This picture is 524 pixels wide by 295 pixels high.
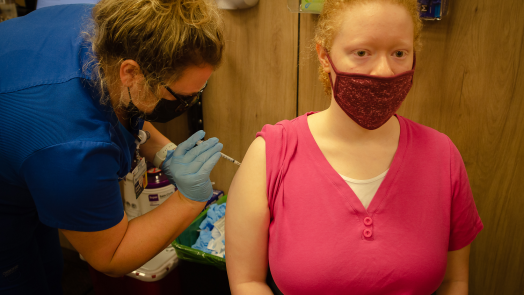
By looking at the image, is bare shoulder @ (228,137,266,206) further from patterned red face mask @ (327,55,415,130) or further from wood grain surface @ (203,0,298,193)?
wood grain surface @ (203,0,298,193)

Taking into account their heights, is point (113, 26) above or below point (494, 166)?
above

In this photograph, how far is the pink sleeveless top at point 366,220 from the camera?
998 millimetres

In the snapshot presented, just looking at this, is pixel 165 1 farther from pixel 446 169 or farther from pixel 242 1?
pixel 446 169

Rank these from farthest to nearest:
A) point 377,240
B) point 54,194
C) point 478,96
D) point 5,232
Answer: point 478,96 → point 5,232 → point 377,240 → point 54,194

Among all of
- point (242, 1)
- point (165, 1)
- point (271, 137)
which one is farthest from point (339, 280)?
point (242, 1)

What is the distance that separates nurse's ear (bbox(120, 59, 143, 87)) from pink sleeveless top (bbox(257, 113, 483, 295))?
1.46ft

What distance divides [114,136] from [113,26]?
1.08ft

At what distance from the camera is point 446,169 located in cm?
111

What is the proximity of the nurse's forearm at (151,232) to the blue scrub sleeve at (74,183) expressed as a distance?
13 centimetres

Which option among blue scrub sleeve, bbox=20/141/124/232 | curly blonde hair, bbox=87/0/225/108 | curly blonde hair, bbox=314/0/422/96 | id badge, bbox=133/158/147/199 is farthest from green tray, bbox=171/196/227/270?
curly blonde hair, bbox=314/0/422/96

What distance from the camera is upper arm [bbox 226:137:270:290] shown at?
1.09 meters

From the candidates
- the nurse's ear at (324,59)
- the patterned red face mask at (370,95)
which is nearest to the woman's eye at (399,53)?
the patterned red face mask at (370,95)

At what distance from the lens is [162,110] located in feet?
3.69

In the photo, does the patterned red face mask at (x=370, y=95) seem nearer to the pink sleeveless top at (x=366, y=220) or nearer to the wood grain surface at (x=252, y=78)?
the pink sleeveless top at (x=366, y=220)
